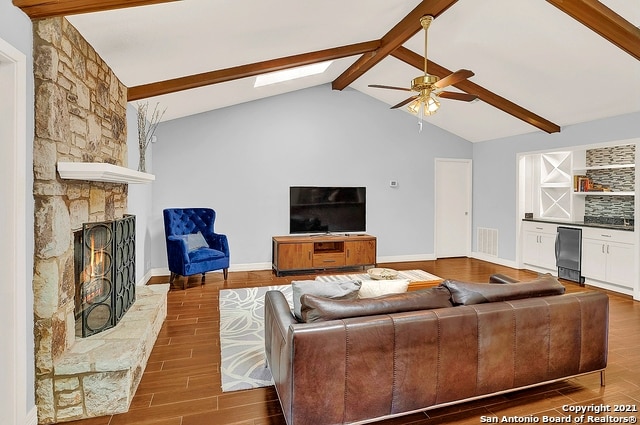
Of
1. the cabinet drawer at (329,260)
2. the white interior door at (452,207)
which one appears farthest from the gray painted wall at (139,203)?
the white interior door at (452,207)

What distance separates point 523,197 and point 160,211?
20.4ft

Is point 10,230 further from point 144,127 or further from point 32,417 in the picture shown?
point 144,127

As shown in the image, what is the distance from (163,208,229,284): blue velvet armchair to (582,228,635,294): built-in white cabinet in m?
5.26

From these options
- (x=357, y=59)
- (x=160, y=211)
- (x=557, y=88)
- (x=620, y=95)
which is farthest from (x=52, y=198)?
(x=620, y=95)

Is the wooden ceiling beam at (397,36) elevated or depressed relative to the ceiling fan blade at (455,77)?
elevated

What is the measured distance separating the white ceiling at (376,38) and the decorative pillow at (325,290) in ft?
6.82

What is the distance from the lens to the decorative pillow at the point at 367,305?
1.88 metres

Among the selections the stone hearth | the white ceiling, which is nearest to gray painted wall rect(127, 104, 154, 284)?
the white ceiling

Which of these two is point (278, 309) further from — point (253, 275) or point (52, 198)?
point (253, 275)

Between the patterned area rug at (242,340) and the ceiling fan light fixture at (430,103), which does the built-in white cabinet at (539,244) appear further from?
the patterned area rug at (242,340)

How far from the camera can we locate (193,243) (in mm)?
5230

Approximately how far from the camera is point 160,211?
562cm

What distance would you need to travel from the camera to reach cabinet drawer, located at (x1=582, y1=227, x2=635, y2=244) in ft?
15.4

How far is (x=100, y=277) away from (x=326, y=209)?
399 cm
